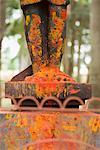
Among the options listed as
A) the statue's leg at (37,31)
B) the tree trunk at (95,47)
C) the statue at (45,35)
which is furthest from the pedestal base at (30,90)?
the tree trunk at (95,47)

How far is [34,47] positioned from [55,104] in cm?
46

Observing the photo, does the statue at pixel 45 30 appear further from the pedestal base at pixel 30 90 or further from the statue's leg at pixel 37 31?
the pedestal base at pixel 30 90

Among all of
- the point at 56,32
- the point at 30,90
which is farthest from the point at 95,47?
the point at 30,90

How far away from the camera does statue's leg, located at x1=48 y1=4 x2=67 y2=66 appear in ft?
10.9

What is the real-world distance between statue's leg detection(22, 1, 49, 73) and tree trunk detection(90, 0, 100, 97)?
3411mm

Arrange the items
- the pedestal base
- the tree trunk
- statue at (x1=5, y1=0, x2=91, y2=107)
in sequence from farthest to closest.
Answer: the tree trunk < statue at (x1=5, y1=0, x2=91, y2=107) < the pedestal base

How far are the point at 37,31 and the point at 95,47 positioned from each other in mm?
3867

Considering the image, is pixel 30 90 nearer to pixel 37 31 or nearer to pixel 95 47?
pixel 37 31

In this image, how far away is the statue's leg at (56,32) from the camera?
3.31 metres

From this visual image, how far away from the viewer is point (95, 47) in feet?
23.2

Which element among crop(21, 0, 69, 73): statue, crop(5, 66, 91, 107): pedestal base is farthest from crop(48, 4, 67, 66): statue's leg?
crop(5, 66, 91, 107): pedestal base

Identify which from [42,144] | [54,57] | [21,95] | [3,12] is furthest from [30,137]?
[3,12]

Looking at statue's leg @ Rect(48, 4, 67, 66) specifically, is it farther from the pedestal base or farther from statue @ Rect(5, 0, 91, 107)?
the pedestal base

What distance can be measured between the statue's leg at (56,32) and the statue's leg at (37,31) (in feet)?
0.14
